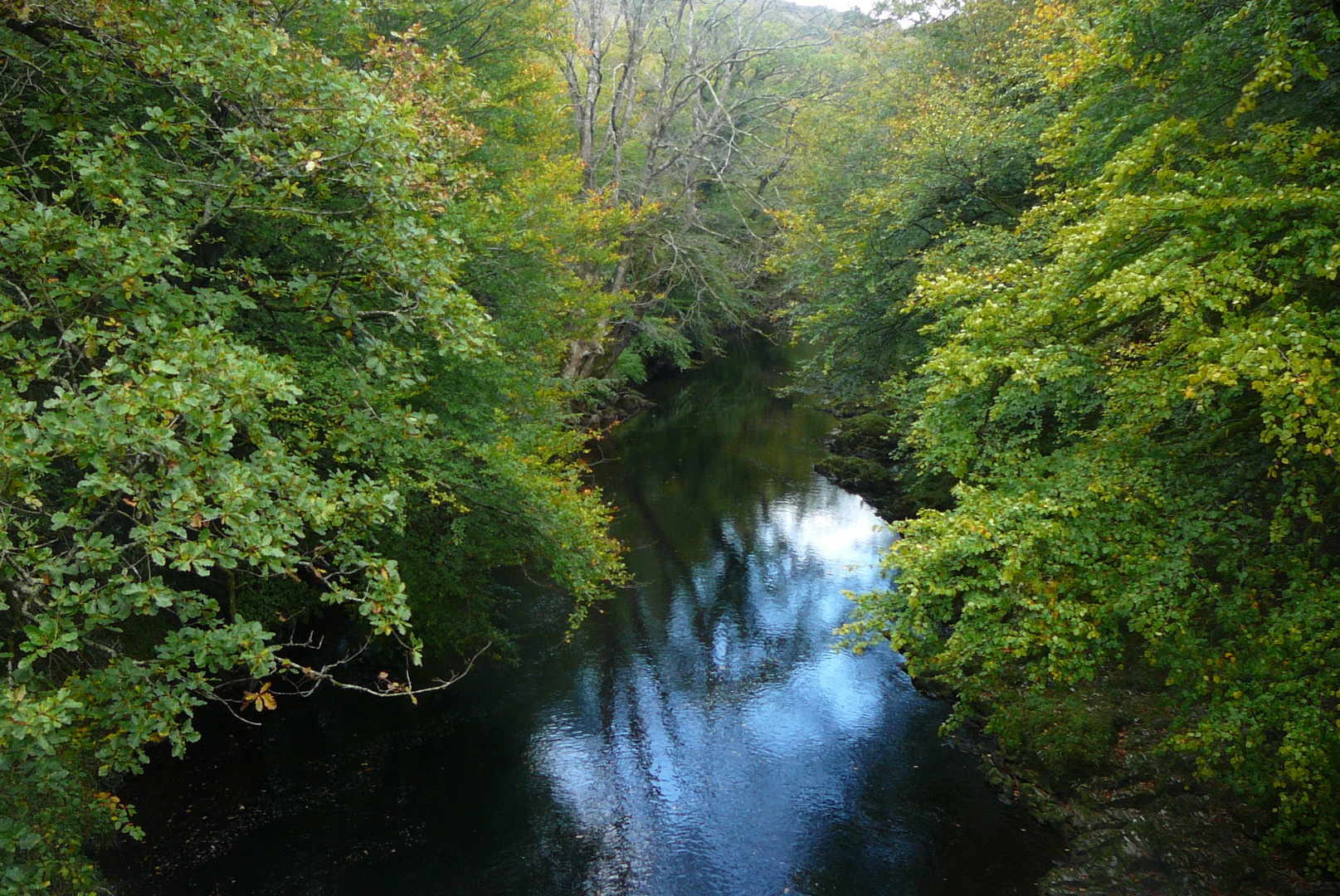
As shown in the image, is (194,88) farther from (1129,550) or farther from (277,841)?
(1129,550)

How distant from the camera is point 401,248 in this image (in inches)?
246

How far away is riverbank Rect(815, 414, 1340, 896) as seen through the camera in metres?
7.80

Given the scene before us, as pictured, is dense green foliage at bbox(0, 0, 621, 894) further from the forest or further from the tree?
the tree

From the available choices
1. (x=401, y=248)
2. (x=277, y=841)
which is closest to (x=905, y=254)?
(x=401, y=248)

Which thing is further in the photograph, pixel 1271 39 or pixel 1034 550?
pixel 1034 550

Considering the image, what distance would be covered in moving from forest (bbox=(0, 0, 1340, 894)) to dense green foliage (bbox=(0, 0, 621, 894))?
0.15 feet

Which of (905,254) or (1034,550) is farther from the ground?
(905,254)

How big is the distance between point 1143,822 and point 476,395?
10.0m

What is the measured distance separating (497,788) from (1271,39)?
11.4 metres

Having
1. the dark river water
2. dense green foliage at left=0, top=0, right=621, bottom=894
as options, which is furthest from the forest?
the dark river water

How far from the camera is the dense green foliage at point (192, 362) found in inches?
167

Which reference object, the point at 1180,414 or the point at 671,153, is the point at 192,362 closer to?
the point at 1180,414

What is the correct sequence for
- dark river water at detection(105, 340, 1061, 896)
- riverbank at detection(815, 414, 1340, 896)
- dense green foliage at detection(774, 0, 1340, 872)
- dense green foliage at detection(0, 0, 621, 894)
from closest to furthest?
dense green foliage at detection(0, 0, 621, 894) < dense green foliage at detection(774, 0, 1340, 872) < riverbank at detection(815, 414, 1340, 896) < dark river water at detection(105, 340, 1061, 896)

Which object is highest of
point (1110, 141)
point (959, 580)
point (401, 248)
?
point (1110, 141)
